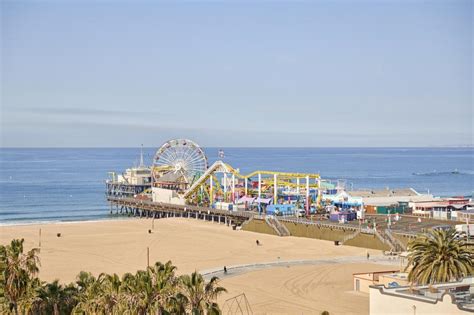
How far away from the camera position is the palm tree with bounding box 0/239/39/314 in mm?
27109

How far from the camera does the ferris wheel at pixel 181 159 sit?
10844cm

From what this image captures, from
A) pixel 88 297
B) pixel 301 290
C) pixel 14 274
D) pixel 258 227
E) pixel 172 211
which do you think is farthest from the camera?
pixel 172 211

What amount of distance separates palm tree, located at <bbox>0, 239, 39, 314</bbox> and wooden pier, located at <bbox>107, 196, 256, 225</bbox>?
2067 inches

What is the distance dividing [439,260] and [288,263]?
2317 centimetres

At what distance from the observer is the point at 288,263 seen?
5441cm

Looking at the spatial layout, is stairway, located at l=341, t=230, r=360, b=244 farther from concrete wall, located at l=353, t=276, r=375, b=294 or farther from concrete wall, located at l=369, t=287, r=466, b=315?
concrete wall, located at l=369, t=287, r=466, b=315

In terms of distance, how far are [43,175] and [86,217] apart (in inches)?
3791

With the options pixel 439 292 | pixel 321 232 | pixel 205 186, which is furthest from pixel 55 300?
pixel 205 186

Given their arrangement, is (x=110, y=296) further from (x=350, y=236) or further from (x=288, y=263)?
(x=350, y=236)

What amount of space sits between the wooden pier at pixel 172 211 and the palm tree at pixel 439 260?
4687 centimetres

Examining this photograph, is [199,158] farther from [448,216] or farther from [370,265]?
[370,265]

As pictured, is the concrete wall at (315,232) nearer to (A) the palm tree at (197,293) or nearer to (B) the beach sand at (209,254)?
(B) the beach sand at (209,254)

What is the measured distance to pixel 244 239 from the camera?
7012 cm

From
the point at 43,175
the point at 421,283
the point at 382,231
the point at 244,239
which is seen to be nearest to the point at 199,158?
the point at 244,239
